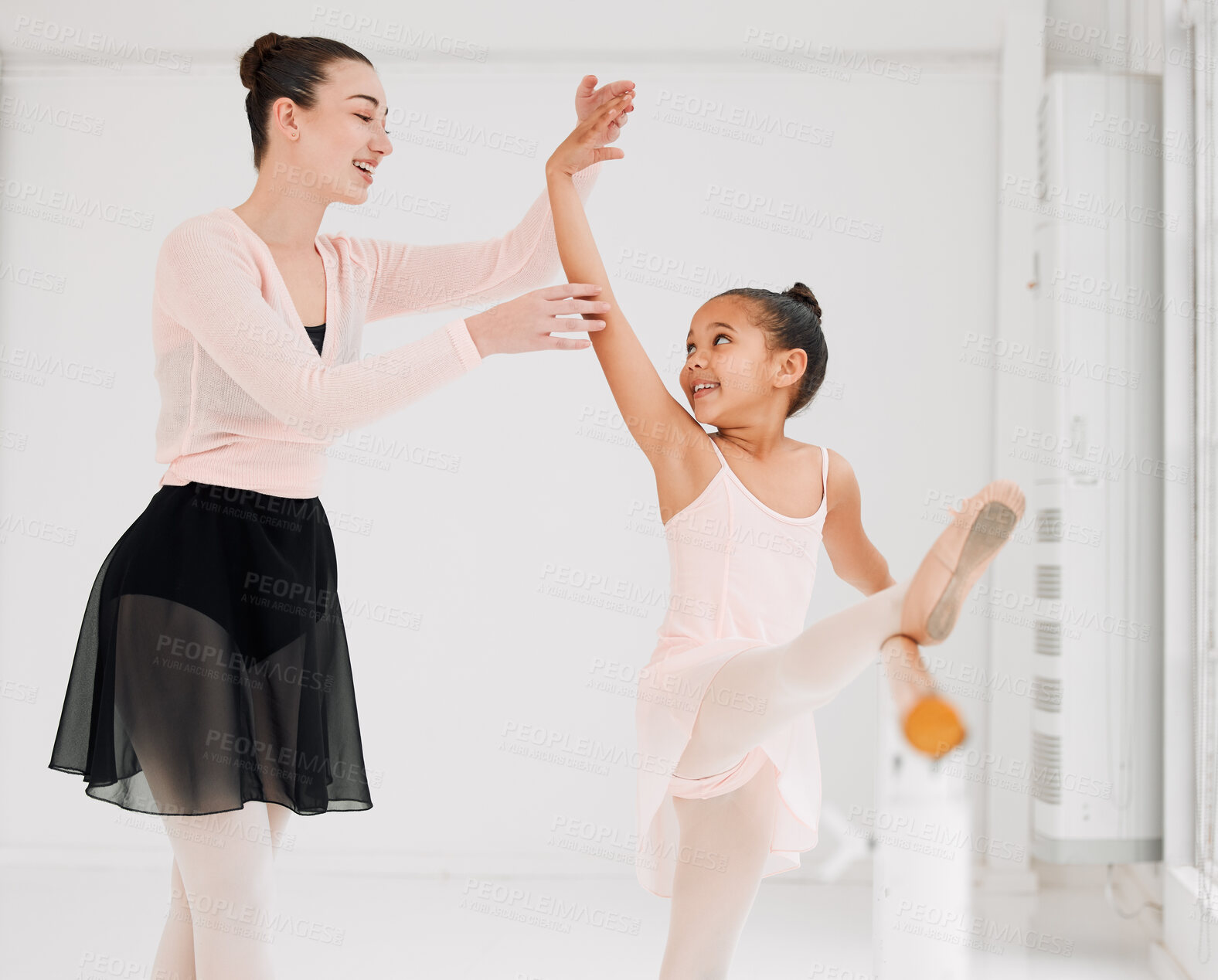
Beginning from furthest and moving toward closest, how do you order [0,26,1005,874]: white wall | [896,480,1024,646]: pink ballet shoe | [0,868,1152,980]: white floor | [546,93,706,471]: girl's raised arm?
[0,26,1005,874]: white wall
[0,868,1152,980]: white floor
[546,93,706,471]: girl's raised arm
[896,480,1024,646]: pink ballet shoe

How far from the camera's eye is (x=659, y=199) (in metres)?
2.92

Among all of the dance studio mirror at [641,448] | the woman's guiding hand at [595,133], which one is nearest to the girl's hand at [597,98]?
the woman's guiding hand at [595,133]

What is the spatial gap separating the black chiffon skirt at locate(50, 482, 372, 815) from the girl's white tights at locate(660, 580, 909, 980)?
49 cm

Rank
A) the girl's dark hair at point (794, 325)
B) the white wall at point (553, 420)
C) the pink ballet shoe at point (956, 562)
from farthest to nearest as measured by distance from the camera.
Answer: the white wall at point (553, 420)
the girl's dark hair at point (794, 325)
the pink ballet shoe at point (956, 562)

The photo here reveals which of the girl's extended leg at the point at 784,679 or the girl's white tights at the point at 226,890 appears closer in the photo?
the girl's extended leg at the point at 784,679

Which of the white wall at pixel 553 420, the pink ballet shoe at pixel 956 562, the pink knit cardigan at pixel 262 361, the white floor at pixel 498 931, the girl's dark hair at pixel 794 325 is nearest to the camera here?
the pink ballet shoe at pixel 956 562

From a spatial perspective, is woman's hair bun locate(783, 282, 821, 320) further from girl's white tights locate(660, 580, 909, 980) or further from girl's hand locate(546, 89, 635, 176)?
girl's white tights locate(660, 580, 909, 980)

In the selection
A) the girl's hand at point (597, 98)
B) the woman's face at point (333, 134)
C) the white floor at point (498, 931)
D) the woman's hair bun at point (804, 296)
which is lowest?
the white floor at point (498, 931)

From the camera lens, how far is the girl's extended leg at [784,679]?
1.11m

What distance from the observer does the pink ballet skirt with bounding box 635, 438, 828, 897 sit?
4.39 feet

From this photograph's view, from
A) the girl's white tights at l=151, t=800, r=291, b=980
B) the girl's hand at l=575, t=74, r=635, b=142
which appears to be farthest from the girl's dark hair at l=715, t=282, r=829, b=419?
the girl's white tights at l=151, t=800, r=291, b=980

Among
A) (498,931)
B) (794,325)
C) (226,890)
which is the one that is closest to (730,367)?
(794,325)

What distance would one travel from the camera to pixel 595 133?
1470mm

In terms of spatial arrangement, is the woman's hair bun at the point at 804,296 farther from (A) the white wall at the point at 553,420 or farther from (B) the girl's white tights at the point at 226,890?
(A) the white wall at the point at 553,420
